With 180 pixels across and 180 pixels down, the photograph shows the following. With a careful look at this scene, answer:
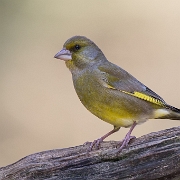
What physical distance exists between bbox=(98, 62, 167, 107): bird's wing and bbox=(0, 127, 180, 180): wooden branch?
52 cm

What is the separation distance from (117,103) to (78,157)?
581 millimetres

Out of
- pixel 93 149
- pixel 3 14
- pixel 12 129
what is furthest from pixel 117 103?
pixel 3 14

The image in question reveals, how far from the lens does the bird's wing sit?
14.4ft

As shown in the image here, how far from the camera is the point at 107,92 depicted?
4289 mm

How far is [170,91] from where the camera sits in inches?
304

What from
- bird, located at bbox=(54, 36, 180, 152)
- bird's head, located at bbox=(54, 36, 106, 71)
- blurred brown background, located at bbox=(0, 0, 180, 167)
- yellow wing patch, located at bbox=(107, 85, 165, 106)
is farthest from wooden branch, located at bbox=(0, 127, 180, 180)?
blurred brown background, located at bbox=(0, 0, 180, 167)

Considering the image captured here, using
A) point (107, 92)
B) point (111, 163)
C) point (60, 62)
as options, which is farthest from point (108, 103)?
point (60, 62)

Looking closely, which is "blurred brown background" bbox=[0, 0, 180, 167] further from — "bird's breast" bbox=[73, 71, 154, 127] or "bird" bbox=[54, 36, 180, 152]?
"bird's breast" bbox=[73, 71, 154, 127]

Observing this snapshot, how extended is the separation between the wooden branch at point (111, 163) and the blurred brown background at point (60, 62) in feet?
9.85

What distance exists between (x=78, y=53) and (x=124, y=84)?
497 millimetres

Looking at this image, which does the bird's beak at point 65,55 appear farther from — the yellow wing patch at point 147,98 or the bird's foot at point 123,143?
the bird's foot at point 123,143

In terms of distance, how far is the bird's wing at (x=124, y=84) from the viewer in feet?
14.4

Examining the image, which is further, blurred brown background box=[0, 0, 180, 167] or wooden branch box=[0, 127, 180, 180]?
blurred brown background box=[0, 0, 180, 167]

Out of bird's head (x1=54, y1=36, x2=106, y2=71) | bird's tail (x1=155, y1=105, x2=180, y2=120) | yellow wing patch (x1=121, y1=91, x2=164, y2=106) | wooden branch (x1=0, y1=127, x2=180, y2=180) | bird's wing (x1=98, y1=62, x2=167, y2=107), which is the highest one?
bird's head (x1=54, y1=36, x2=106, y2=71)
